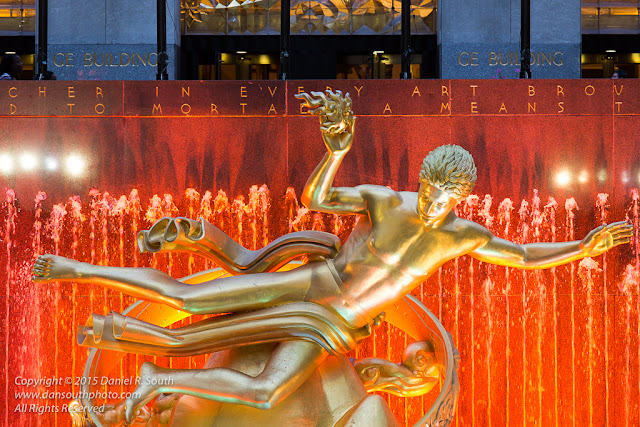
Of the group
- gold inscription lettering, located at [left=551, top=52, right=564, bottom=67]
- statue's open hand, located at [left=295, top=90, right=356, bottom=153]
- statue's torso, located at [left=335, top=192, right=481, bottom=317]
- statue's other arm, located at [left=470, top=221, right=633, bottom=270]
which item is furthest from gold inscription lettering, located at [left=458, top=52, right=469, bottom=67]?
statue's open hand, located at [left=295, top=90, right=356, bottom=153]

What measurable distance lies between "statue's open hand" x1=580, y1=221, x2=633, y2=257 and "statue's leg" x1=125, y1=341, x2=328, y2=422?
1.98 meters

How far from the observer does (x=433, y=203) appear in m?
4.99

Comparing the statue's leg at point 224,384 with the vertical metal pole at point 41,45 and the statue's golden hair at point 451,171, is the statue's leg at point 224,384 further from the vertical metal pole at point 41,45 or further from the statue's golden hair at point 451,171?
the vertical metal pole at point 41,45

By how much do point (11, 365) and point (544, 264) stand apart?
537 centimetres

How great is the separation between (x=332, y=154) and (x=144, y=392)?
1.74m

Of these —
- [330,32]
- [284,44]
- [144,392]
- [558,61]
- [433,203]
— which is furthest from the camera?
[330,32]

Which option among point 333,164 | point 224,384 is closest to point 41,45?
point 333,164

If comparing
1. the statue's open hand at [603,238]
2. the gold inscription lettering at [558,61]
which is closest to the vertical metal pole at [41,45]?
the gold inscription lettering at [558,61]

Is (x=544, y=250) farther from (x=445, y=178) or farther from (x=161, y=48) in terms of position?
(x=161, y=48)

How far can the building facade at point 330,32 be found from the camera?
1127cm

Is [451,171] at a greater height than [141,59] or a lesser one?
lesser

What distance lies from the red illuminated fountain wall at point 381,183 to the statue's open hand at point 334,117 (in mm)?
3260

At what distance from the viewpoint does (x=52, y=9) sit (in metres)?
11.3

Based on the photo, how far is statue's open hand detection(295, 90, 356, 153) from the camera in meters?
4.75
